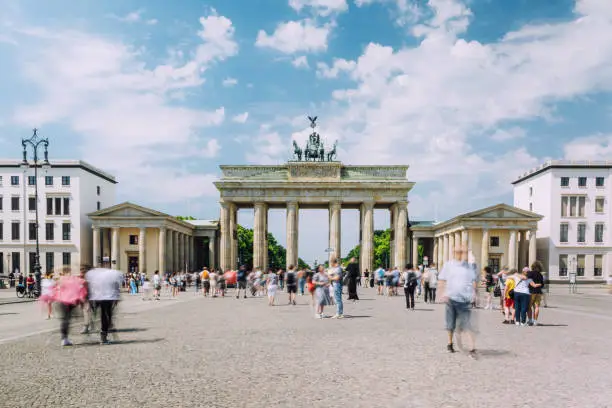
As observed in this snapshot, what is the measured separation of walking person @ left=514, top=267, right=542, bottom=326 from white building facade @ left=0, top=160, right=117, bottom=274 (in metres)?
66.6

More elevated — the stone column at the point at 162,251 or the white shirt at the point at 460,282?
the white shirt at the point at 460,282

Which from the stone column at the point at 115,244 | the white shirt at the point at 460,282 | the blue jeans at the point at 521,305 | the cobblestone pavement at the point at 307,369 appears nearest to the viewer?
the cobblestone pavement at the point at 307,369

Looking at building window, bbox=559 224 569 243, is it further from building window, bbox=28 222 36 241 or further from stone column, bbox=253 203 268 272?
building window, bbox=28 222 36 241

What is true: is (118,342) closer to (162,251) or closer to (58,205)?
(162,251)

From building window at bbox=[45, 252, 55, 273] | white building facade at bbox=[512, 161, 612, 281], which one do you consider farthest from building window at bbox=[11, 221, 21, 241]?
white building facade at bbox=[512, 161, 612, 281]

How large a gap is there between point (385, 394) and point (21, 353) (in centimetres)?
846

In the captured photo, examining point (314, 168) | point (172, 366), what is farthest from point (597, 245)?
point (172, 366)

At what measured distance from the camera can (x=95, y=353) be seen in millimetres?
11727

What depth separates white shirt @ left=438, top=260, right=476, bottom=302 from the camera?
11.0 metres

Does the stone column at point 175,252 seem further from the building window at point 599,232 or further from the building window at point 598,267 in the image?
the building window at point 599,232

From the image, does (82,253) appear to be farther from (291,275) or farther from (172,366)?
(172,366)

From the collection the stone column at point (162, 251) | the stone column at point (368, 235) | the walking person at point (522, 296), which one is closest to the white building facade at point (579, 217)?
the stone column at point (368, 235)

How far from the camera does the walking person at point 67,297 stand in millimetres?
12945

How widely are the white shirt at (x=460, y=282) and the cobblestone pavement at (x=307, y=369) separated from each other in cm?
123
